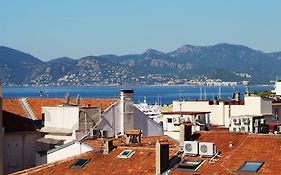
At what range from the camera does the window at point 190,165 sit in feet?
95.9

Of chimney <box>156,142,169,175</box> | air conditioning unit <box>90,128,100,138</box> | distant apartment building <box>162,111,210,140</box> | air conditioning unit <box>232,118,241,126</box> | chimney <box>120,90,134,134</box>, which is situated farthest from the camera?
distant apartment building <box>162,111,210,140</box>

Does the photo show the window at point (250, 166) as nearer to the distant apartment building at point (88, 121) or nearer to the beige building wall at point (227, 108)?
the distant apartment building at point (88, 121)

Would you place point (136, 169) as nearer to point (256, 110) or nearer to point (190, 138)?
point (190, 138)

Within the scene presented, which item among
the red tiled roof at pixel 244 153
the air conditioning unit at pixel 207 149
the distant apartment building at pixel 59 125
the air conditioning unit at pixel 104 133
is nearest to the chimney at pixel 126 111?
the distant apartment building at pixel 59 125

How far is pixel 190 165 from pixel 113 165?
414cm

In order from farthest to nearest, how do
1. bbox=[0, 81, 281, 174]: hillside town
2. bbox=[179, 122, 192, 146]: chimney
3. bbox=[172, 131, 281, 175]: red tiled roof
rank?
bbox=[179, 122, 192, 146]: chimney, bbox=[0, 81, 281, 174]: hillside town, bbox=[172, 131, 281, 175]: red tiled roof

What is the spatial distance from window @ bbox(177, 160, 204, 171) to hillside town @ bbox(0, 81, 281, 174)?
42 mm

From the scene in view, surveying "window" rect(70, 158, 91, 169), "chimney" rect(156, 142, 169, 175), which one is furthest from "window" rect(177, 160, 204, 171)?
"window" rect(70, 158, 91, 169)

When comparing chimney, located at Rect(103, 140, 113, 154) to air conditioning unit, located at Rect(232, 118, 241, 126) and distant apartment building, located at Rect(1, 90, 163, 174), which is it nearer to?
air conditioning unit, located at Rect(232, 118, 241, 126)

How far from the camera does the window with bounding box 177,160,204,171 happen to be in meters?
29.2

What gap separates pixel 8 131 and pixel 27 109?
4.71 metres

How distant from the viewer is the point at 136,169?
103 feet

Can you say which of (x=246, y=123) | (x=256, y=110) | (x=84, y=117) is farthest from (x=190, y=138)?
(x=256, y=110)

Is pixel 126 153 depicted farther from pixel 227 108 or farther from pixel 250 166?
pixel 227 108
